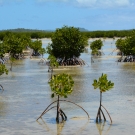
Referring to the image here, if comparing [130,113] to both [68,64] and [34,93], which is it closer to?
[34,93]

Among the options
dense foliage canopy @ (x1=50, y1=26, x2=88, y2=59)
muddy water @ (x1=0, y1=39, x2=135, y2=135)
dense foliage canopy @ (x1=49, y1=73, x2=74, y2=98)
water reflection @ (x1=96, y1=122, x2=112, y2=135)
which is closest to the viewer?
water reflection @ (x1=96, y1=122, x2=112, y2=135)

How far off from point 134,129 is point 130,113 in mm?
1624

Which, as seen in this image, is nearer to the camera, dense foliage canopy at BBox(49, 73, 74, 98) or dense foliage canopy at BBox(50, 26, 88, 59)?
dense foliage canopy at BBox(49, 73, 74, 98)

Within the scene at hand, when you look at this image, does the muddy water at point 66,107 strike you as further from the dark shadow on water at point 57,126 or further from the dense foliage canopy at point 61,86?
the dense foliage canopy at point 61,86

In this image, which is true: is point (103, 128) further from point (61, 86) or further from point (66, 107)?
point (66, 107)

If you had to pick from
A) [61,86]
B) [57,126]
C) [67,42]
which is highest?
[67,42]

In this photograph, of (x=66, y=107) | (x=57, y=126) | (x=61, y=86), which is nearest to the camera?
(x=57, y=126)

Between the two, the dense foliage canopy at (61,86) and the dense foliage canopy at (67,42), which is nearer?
the dense foliage canopy at (61,86)

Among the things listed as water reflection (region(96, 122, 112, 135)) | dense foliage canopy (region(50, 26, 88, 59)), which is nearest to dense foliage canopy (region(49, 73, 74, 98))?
water reflection (region(96, 122, 112, 135))

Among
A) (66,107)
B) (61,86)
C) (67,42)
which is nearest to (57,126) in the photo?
(61,86)

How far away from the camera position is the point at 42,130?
367 inches

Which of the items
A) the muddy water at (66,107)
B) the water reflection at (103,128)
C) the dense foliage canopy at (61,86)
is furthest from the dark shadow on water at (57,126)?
the dense foliage canopy at (61,86)

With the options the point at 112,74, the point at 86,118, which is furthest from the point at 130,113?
the point at 112,74

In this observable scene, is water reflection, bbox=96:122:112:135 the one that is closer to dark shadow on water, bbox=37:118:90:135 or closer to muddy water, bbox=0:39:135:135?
muddy water, bbox=0:39:135:135
